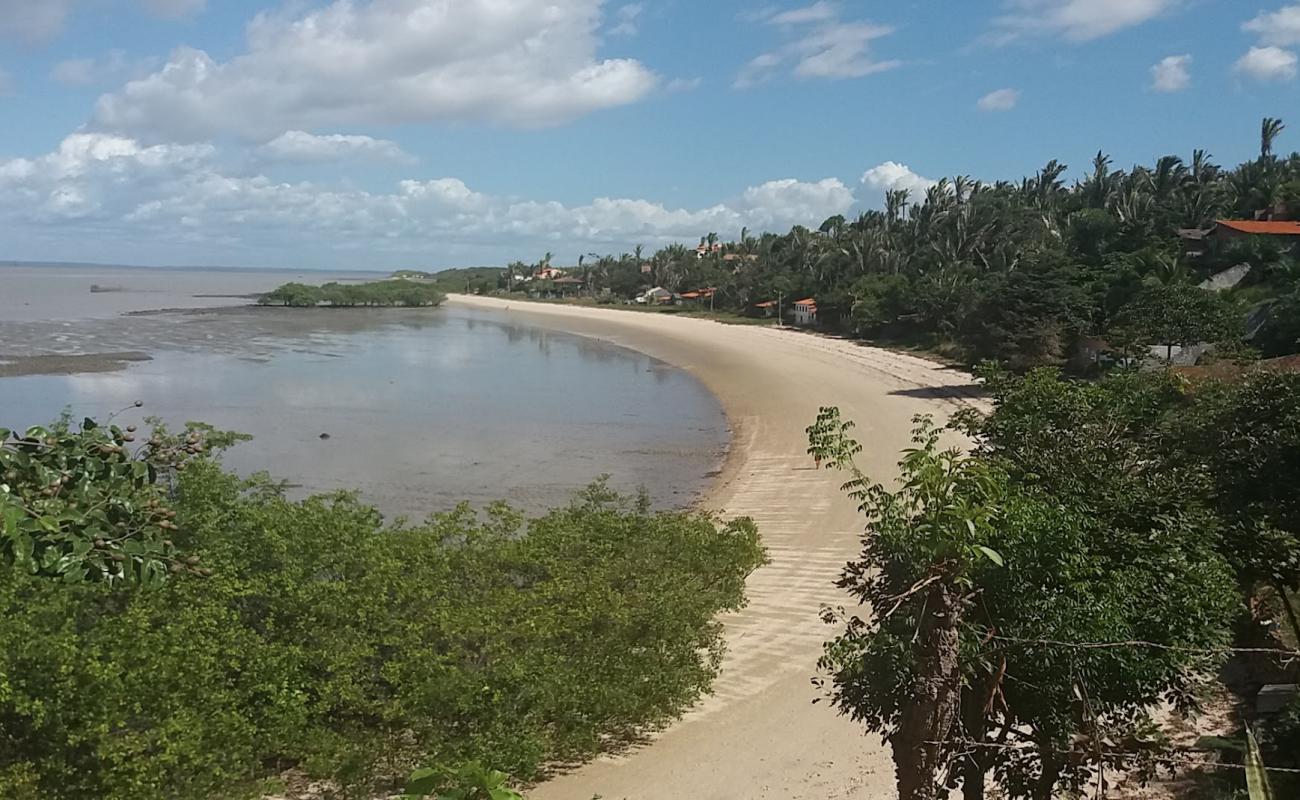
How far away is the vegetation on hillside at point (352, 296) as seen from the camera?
11162 cm

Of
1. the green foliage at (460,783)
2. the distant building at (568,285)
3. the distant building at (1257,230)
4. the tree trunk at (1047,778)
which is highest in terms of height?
the distant building at (1257,230)

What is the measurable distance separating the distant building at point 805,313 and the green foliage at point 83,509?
71318 mm

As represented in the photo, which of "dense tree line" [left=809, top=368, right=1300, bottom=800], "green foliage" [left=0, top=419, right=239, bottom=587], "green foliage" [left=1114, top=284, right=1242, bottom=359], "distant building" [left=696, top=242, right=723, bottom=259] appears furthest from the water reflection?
"distant building" [left=696, top=242, right=723, bottom=259]

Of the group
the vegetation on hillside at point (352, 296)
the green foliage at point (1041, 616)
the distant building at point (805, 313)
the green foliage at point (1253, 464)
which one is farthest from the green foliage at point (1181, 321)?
the vegetation on hillside at point (352, 296)

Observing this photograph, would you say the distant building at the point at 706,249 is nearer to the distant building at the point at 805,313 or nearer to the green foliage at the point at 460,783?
the distant building at the point at 805,313

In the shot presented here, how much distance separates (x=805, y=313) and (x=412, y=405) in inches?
1677

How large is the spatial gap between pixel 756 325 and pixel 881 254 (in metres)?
11.2

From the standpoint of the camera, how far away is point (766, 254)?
103 metres

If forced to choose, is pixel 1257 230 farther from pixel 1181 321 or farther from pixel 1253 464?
pixel 1253 464

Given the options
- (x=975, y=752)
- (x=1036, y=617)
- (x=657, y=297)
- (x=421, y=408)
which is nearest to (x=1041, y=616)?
(x=1036, y=617)

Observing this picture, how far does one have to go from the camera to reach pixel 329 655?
817cm

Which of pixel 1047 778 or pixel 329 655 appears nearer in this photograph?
pixel 1047 778

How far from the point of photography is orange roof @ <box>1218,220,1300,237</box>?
43.7 m

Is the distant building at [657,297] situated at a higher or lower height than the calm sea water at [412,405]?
higher
